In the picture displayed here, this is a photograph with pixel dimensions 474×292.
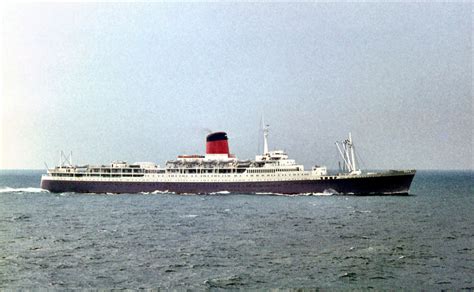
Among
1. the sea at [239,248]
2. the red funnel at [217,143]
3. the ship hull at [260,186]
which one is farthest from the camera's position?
the red funnel at [217,143]

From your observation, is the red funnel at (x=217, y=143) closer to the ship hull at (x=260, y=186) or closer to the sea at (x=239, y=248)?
the ship hull at (x=260, y=186)

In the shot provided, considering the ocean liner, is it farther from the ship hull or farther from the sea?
the sea

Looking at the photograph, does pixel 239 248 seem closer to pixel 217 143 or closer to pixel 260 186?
pixel 260 186

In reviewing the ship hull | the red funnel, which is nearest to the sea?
the ship hull

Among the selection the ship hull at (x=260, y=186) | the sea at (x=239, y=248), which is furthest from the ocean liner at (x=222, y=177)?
the sea at (x=239, y=248)

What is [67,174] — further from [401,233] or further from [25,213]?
[401,233]
